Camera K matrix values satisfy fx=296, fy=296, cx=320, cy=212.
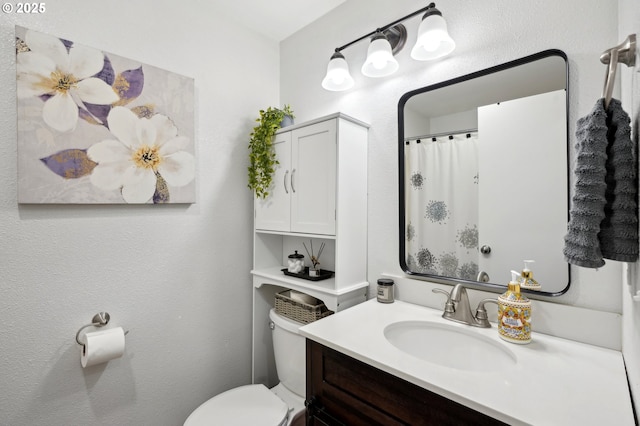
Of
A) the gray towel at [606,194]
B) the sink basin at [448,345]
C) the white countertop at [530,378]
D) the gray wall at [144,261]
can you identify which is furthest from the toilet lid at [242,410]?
the gray towel at [606,194]

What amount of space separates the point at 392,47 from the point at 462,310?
1.28m

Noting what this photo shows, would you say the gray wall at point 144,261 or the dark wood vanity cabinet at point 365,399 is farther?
the gray wall at point 144,261

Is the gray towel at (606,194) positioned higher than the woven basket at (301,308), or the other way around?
the gray towel at (606,194)

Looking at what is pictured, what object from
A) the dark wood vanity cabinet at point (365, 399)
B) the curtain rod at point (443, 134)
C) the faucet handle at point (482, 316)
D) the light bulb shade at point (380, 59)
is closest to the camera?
the dark wood vanity cabinet at point (365, 399)

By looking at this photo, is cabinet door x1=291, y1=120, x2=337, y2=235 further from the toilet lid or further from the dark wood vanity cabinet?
the toilet lid

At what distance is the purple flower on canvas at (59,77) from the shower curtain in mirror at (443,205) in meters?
1.47

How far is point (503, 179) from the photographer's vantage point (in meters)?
1.17

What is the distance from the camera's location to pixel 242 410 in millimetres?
1375

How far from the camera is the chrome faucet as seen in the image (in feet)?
3.71

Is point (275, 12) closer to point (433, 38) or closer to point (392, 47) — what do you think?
point (392, 47)

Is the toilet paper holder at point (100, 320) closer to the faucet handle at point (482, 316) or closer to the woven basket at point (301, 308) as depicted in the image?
the woven basket at point (301, 308)

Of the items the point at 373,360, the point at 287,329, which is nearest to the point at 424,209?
the point at 373,360

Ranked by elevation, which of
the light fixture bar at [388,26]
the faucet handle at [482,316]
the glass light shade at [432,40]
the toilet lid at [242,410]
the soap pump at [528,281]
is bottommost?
the toilet lid at [242,410]

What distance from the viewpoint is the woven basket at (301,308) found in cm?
153
